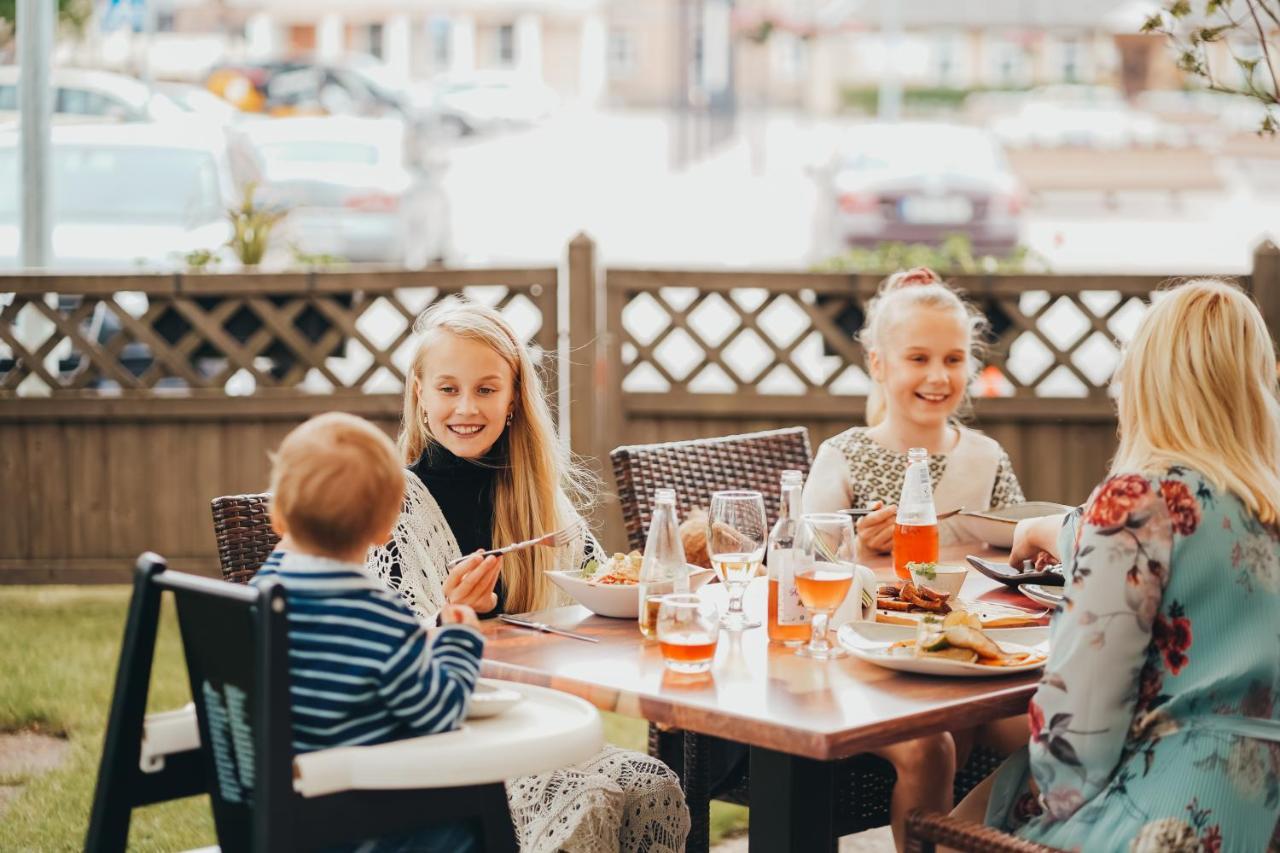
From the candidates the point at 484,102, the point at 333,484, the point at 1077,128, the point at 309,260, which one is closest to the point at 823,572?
the point at 333,484

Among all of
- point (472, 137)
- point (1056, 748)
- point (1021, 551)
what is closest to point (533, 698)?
point (1056, 748)

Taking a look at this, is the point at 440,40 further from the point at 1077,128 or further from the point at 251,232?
the point at 251,232

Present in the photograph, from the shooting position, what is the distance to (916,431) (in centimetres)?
380

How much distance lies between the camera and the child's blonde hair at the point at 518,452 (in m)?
3.05

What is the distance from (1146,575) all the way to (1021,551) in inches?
38.2

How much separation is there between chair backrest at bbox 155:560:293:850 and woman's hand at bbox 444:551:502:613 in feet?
1.89

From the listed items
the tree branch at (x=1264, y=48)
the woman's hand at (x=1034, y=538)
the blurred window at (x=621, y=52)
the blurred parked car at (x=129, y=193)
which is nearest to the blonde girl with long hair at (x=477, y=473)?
the woman's hand at (x=1034, y=538)

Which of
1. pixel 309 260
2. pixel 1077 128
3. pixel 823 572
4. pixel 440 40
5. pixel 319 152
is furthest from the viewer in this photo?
pixel 440 40

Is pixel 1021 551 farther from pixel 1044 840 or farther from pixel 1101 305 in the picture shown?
pixel 1101 305

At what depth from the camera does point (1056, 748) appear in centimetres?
220

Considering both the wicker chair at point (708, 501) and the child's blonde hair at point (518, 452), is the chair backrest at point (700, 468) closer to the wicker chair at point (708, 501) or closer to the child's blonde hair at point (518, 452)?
the wicker chair at point (708, 501)

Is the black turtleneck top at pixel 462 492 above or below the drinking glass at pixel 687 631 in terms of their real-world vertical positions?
above

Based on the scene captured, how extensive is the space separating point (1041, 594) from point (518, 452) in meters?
0.99

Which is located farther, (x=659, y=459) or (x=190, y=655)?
(x=659, y=459)
